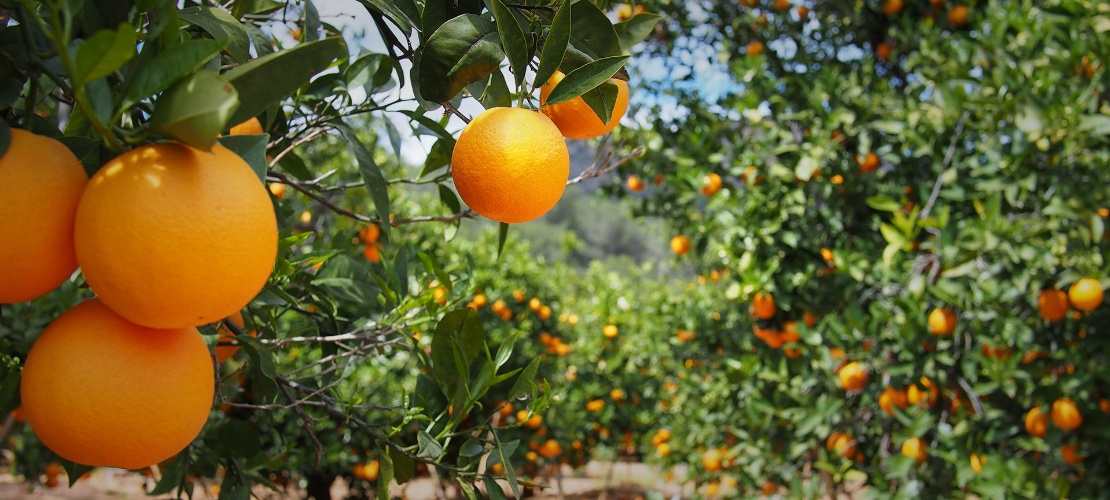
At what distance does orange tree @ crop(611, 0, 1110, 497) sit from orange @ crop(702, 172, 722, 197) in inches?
0.4

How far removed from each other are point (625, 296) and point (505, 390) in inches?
84.4

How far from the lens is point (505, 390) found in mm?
3576

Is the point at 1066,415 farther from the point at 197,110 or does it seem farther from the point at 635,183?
the point at 197,110

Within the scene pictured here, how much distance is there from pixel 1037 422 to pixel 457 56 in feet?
8.02

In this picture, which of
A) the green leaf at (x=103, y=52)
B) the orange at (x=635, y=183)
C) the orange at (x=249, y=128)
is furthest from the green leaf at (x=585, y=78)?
the orange at (x=635, y=183)

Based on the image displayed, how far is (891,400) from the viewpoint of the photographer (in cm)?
239

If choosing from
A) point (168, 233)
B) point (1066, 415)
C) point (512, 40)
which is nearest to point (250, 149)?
point (168, 233)

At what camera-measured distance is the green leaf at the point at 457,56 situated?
2.09 feet

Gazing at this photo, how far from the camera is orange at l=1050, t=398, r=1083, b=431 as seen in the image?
2.16 m

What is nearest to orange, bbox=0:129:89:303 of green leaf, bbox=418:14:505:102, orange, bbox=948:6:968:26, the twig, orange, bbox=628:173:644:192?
green leaf, bbox=418:14:505:102

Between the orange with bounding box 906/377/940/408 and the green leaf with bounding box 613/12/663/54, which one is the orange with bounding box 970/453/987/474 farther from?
the green leaf with bounding box 613/12/663/54

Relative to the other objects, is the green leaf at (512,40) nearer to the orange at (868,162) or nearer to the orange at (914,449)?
the orange at (914,449)

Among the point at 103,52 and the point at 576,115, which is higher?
the point at 103,52

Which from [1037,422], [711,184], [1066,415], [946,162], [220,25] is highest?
[220,25]
